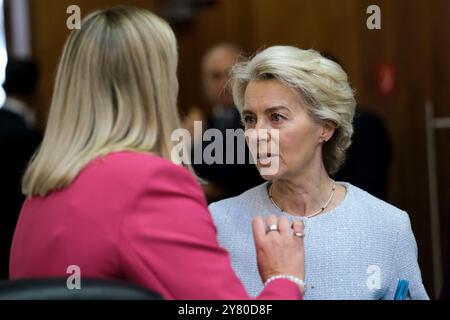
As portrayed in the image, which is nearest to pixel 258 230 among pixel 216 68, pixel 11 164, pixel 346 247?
pixel 346 247

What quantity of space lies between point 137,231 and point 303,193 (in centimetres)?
87

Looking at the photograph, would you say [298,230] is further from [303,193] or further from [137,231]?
[303,193]

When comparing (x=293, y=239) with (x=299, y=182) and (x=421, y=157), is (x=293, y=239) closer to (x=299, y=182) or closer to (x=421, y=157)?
(x=299, y=182)

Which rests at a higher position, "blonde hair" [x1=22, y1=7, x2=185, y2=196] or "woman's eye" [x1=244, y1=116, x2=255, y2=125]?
"blonde hair" [x1=22, y1=7, x2=185, y2=196]

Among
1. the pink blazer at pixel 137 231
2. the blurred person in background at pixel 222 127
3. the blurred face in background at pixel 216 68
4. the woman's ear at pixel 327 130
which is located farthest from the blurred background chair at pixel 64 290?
the blurred face in background at pixel 216 68

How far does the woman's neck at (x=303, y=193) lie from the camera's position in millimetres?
2348

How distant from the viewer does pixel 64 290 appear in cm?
122

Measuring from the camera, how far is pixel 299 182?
2.35m

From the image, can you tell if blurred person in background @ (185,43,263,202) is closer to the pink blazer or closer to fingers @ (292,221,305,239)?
fingers @ (292,221,305,239)

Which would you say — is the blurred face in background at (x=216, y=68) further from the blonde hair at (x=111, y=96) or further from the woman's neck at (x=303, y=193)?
the blonde hair at (x=111, y=96)

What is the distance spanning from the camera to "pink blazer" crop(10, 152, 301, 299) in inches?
61.7

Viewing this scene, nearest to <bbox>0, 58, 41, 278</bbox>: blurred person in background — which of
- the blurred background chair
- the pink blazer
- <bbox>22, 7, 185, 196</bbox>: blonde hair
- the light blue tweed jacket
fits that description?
the light blue tweed jacket

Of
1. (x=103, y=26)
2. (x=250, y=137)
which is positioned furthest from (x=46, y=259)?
(x=250, y=137)

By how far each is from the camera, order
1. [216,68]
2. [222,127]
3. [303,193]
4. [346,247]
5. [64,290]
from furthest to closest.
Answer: [216,68] < [222,127] < [303,193] < [346,247] < [64,290]
